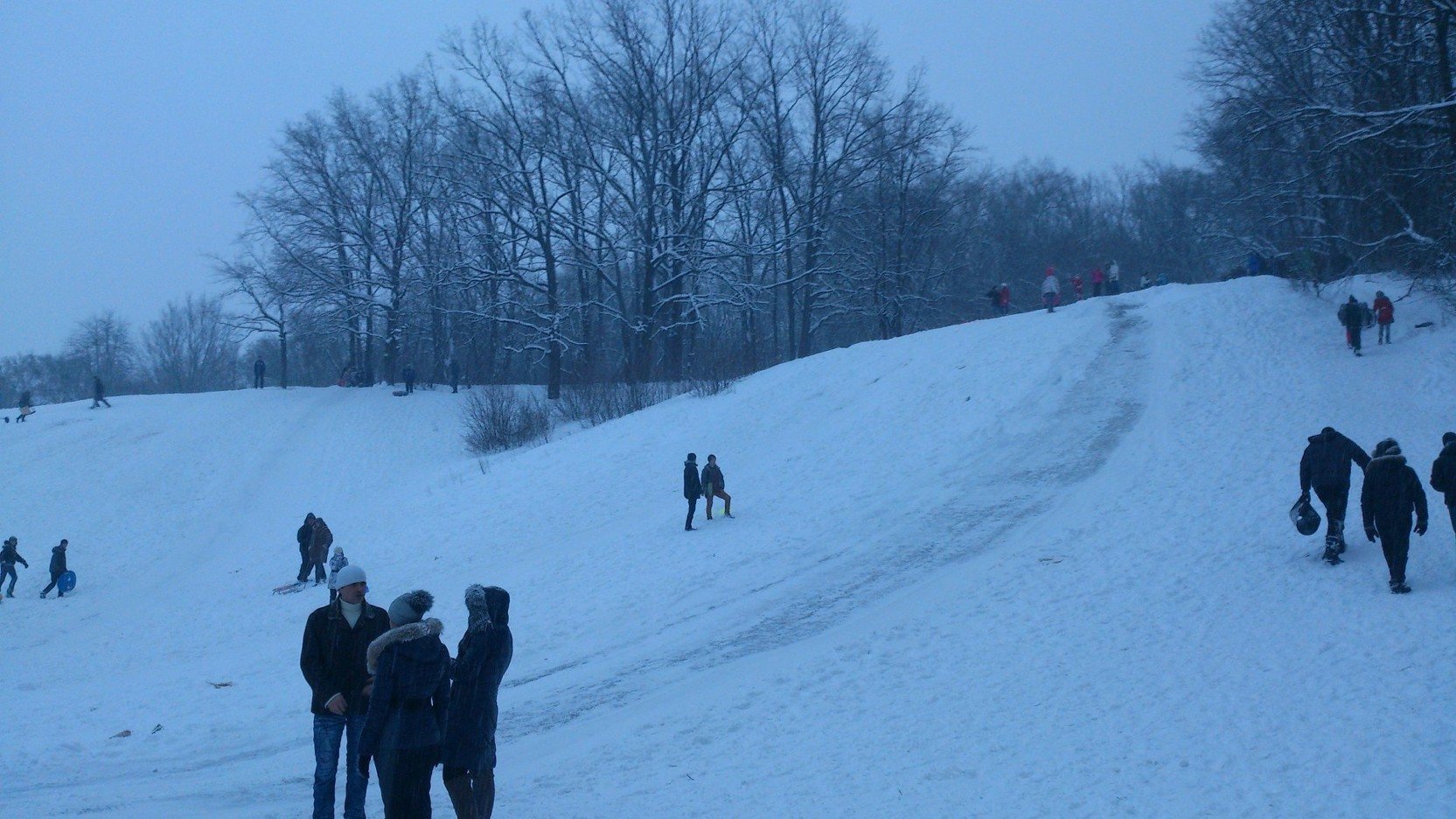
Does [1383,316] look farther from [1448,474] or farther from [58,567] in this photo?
[58,567]

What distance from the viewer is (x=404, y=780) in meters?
5.34

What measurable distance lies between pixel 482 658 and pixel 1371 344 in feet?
79.7

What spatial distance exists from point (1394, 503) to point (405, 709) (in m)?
9.47

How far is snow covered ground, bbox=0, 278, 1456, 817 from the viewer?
752cm

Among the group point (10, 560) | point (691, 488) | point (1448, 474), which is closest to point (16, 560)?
point (10, 560)

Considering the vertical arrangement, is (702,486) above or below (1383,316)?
below

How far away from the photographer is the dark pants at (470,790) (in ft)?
18.9

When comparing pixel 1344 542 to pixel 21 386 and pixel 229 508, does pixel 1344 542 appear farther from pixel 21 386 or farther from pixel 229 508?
pixel 21 386

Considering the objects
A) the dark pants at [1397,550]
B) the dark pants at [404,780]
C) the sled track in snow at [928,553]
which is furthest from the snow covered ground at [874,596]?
the dark pants at [404,780]

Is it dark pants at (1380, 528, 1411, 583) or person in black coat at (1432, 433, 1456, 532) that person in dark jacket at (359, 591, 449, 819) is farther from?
person in black coat at (1432, 433, 1456, 532)

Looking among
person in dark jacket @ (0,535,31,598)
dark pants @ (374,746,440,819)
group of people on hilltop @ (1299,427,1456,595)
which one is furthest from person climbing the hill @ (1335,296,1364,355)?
person in dark jacket @ (0,535,31,598)

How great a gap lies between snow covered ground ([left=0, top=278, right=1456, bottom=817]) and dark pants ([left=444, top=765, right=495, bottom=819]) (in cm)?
134

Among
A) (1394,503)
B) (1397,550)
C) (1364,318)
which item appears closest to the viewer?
(1394,503)

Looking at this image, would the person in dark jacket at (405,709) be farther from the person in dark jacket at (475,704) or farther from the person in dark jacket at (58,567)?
the person in dark jacket at (58,567)
